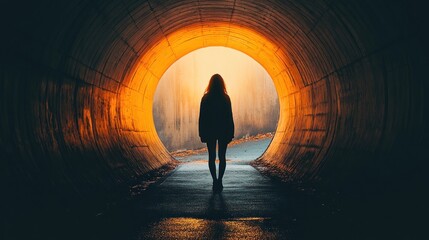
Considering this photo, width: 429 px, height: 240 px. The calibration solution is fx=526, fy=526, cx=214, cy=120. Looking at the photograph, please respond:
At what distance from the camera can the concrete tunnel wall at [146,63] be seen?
5.91m

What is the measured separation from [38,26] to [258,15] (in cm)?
662

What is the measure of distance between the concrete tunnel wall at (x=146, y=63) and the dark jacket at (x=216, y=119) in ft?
5.78

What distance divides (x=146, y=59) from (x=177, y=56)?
3.73 metres

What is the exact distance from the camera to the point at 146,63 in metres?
15.0

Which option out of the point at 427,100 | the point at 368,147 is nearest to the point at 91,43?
the point at 368,147

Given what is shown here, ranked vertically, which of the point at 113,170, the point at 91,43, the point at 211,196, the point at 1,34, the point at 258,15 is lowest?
the point at 211,196

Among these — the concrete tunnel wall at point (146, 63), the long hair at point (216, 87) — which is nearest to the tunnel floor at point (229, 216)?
the concrete tunnel wall at point (146, 63)

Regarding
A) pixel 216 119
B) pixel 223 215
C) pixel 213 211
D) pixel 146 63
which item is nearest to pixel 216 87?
pixel 216 119

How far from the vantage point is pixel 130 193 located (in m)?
8.59

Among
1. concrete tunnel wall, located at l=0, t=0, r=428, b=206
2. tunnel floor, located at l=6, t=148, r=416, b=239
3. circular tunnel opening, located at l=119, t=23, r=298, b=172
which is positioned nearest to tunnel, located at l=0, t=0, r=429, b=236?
concrete tunnel wall, located at l=0, t=0, r=428, b=206

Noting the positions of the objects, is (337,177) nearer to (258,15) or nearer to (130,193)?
(130,193)

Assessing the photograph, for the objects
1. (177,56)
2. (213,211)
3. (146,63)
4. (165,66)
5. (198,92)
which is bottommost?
(213,211)

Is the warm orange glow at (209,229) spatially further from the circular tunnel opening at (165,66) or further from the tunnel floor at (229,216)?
the circular tunnel opening at (165,66)

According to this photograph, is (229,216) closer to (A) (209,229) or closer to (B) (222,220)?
(B) (222,220)
